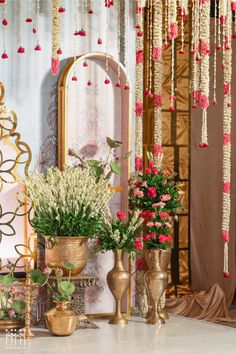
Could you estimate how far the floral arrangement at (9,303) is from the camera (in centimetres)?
436

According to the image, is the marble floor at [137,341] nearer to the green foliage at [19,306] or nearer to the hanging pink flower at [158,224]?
the green foliage at [19,306]

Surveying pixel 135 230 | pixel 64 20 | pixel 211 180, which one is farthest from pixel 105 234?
pixel 211 180

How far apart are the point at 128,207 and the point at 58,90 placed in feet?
2.99

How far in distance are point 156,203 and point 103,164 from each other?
0.46m

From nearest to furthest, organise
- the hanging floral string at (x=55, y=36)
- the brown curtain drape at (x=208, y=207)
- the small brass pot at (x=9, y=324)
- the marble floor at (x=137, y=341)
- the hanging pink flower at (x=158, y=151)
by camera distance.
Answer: the marble floor at (x=137, y=341) < the small brass pot at (x=9, y=324) < the hanging floral string at (x=55, y=36) < the hanging pink flower at (x=158, y=151) < the brown curtain drape at (x=208, y=207)

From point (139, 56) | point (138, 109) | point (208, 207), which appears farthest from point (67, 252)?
point (208, 207)

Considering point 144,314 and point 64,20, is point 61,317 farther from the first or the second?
point 64,20

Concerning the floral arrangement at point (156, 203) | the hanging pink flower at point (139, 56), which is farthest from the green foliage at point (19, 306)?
the hanging pink flower at point (139, 56)

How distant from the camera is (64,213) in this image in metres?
4.39

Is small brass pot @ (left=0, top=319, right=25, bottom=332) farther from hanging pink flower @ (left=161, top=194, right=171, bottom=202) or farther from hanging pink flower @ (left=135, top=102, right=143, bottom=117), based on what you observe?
hanging pink flower @ (left=135, top=102, right=143, bottom=117)

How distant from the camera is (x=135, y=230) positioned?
15.6 ft

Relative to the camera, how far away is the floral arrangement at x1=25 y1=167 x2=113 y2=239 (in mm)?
4398

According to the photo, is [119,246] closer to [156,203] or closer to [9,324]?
[156,203]

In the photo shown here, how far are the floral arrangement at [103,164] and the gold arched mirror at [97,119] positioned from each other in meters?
0.04
